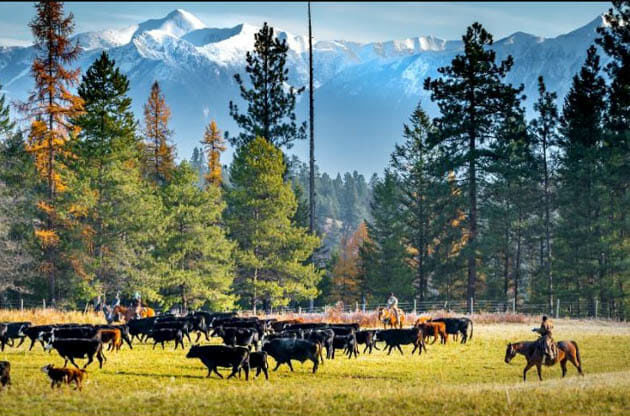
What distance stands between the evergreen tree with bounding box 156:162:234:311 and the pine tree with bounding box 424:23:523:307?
1668cm

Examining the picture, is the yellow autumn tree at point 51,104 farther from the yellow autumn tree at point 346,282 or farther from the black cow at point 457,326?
the yellow autumn tree at point 346,282

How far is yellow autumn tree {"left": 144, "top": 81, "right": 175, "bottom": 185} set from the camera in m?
69.3

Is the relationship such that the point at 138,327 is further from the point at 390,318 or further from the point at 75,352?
the point at 390,318

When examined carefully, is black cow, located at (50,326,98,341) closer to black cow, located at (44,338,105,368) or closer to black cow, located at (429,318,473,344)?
black cow, located at (44,338,105,368)

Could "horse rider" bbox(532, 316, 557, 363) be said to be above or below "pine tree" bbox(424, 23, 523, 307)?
below

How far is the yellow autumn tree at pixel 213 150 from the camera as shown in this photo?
7344 centimetres

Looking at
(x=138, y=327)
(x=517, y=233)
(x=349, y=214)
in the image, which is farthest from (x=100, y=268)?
(x=349, y=214)

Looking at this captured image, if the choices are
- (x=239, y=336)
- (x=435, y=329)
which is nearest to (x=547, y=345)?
(x=435, y=329)

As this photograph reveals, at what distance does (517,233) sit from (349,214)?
117543 mm

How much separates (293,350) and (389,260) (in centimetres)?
4906

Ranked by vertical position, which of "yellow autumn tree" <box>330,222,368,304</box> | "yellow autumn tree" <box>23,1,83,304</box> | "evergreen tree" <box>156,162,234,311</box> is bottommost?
"yellow autumn tree" <box>330,222,368,304</box>

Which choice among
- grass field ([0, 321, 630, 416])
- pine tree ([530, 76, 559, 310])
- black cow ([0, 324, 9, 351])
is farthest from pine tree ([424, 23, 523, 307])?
black cow ([0, 324, 9, 351])

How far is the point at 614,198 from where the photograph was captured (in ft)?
176

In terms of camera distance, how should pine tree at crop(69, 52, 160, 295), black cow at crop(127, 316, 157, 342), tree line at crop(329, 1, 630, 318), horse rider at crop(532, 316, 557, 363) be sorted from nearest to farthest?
horse rider at crop(532, 316, 557, 363)
black cow at crop(127, 316, 157, 342)
pine tree at crop(69, 52, 160, 295)
tree line at crop(329, 1, 630, 318)
